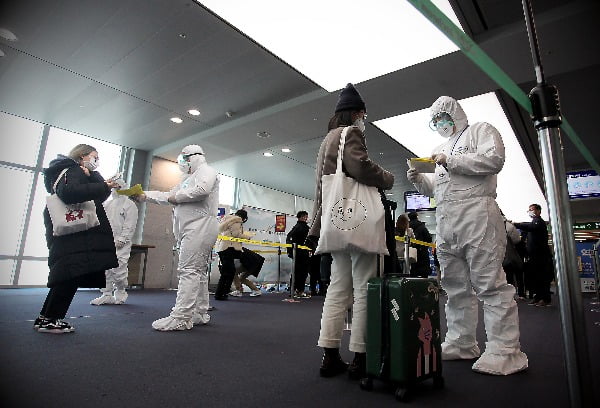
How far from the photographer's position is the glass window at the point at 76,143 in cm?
769

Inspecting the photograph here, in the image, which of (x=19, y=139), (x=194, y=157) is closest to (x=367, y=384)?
(x=194, y=157)

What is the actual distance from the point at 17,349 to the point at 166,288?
682 centimetres

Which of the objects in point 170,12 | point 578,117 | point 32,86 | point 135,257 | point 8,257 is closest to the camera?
point 170,12

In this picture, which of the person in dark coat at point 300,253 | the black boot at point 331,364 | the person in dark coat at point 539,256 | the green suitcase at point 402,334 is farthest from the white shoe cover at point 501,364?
the person in dark coat at point 300,253

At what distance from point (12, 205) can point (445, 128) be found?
336 inches

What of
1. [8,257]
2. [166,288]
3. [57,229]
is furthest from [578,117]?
[8,257]

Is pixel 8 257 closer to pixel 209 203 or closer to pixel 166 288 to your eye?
pixel 166 288

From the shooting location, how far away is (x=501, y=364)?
72.6 inches

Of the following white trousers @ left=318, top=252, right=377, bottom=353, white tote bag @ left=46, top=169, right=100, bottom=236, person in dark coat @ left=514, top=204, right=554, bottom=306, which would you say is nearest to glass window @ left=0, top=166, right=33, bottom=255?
white tote bag @ left=46, top=169, right=100, bottom=236

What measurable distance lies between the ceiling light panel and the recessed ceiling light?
2727mm

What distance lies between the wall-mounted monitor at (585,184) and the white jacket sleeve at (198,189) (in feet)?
27.8

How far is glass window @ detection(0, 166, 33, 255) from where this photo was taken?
22.9 ft

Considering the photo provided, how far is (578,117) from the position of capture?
Result: 6.54 meters

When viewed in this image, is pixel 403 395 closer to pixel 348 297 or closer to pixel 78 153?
pixel 348 297
